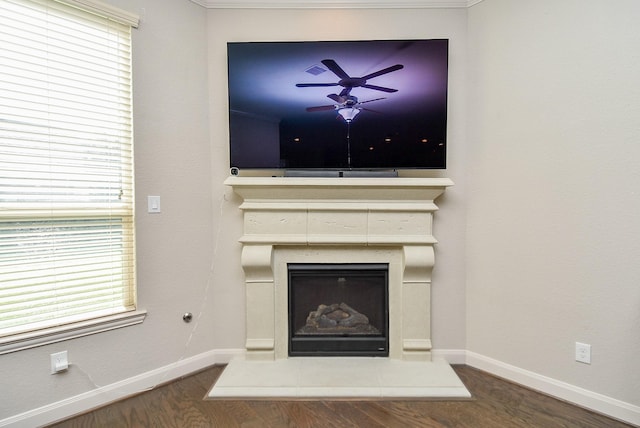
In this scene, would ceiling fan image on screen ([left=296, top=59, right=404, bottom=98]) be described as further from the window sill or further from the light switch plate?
the window sill

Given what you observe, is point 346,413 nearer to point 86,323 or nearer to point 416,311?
point 416,311

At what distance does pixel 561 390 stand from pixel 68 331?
2.97m

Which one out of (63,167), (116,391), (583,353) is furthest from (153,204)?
(583,353)

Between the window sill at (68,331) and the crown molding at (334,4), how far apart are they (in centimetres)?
225

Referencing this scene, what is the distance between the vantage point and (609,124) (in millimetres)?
1816

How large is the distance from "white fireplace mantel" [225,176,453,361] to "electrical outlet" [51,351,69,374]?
107 centimetres

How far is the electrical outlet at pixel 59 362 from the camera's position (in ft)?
5.90

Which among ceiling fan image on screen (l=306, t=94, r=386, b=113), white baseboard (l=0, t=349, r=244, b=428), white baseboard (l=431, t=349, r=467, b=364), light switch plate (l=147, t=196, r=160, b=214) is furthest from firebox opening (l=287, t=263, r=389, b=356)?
ceiling fan image on screen (l=306, t=94, r=386, b=113)

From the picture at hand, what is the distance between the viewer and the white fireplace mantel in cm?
231

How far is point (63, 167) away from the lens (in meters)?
1.84

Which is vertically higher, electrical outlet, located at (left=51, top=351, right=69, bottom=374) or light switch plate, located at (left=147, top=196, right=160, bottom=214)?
light switch plate, located at (left=147, top=196, right=160, bottom=214)

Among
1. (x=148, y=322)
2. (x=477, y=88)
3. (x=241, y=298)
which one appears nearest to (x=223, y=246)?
(x=241, y=298)

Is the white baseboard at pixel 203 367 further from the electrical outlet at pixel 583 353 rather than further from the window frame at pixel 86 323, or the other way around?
the window frame at pixel 86 323

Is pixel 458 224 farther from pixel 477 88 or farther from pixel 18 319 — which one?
pixel 18 319
